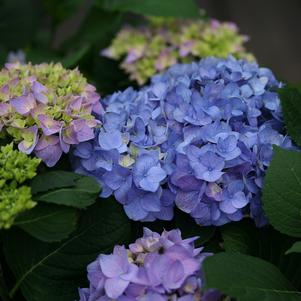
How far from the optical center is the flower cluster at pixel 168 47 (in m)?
1.30

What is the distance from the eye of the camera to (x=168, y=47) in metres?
1.35

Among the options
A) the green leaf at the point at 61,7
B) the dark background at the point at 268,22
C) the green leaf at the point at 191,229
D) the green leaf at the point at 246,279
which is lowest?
the dark background at the point at 268,22

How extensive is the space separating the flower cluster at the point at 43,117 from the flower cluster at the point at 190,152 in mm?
36

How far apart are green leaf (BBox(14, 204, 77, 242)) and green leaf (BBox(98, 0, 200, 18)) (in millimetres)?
620

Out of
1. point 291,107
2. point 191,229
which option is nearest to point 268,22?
point 291,107

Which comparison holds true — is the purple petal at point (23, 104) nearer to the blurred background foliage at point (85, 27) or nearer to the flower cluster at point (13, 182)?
the flower cluster at point (13, 182)

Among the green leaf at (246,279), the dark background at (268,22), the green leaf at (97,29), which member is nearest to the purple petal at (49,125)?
the green leaf at (246,279)

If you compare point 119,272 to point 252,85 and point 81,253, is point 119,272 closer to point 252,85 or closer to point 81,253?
point 81,253

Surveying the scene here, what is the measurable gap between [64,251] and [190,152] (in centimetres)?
21

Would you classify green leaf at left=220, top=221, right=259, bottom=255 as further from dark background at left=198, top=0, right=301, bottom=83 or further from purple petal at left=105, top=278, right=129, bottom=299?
dark background at left=198, top=0, right=301, bottom=83

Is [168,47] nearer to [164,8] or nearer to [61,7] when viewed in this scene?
[164,8]

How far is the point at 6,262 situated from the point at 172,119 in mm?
319

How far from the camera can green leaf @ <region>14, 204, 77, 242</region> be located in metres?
0.77

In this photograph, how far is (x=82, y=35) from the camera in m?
1.51
